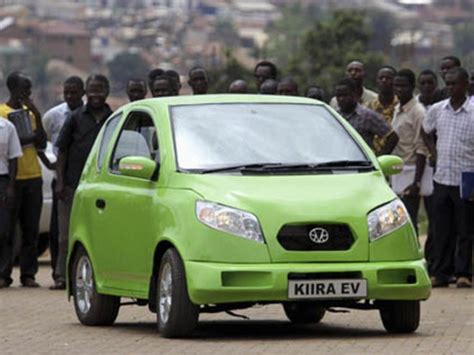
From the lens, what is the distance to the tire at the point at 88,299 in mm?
14180

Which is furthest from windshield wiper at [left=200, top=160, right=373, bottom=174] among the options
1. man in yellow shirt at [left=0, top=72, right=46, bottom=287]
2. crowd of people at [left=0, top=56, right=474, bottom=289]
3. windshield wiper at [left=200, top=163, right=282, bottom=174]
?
man in yellow shirt at [left=0, top=72, right=46, bottom=287]

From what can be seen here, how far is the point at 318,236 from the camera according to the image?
12438 millimetres

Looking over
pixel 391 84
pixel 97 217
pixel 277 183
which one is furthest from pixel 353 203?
pixel 391 84

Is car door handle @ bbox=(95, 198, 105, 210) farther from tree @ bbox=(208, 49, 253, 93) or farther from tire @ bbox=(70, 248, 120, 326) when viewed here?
tree @ bbox=(208, 49, 253, 93)

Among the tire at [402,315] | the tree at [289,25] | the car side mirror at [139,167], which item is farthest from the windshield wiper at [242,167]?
the tree at [289,25]

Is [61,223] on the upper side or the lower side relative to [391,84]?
lower

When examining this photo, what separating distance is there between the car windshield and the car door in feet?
0.98

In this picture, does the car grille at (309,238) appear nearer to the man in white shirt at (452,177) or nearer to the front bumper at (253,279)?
the front bumper at (253,279)

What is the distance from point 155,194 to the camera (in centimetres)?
1310

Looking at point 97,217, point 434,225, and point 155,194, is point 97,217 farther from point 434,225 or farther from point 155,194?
point 434,225

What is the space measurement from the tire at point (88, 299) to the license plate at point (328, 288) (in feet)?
7.37

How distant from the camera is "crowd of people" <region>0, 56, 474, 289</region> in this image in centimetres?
1769

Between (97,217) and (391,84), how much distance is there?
5677 millimetres

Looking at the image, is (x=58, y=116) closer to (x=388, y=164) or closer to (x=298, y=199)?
(x=388, y=164)
